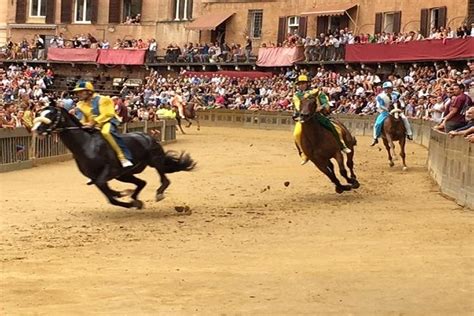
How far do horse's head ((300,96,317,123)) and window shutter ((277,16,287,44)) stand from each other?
42.5 metres

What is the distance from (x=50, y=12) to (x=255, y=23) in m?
16.6

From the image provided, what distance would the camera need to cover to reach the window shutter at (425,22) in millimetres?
47719

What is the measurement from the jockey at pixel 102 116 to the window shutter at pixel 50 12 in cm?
5583

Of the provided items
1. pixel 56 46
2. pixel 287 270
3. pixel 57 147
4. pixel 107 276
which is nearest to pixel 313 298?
pixel 287 270

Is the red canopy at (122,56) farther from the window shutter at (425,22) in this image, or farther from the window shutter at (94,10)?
the window shutter at (425,22)

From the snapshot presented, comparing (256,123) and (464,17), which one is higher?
(464,17)

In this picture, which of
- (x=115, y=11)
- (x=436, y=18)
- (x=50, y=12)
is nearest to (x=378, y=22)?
(x=436, y=18)

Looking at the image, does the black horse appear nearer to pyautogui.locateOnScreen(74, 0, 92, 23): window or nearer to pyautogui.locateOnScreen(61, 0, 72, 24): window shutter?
pyautogui.locateOnScreen(74, 0, 92, 23): window

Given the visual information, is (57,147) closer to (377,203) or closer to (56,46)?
(377,203)

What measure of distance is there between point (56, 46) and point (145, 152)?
168 feet

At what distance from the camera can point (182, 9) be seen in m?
66.9

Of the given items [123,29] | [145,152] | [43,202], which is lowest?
[43,202]

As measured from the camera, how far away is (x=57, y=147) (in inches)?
995

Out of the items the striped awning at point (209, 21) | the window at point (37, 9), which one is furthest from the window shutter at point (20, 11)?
the striped awning at point (209, 21)
